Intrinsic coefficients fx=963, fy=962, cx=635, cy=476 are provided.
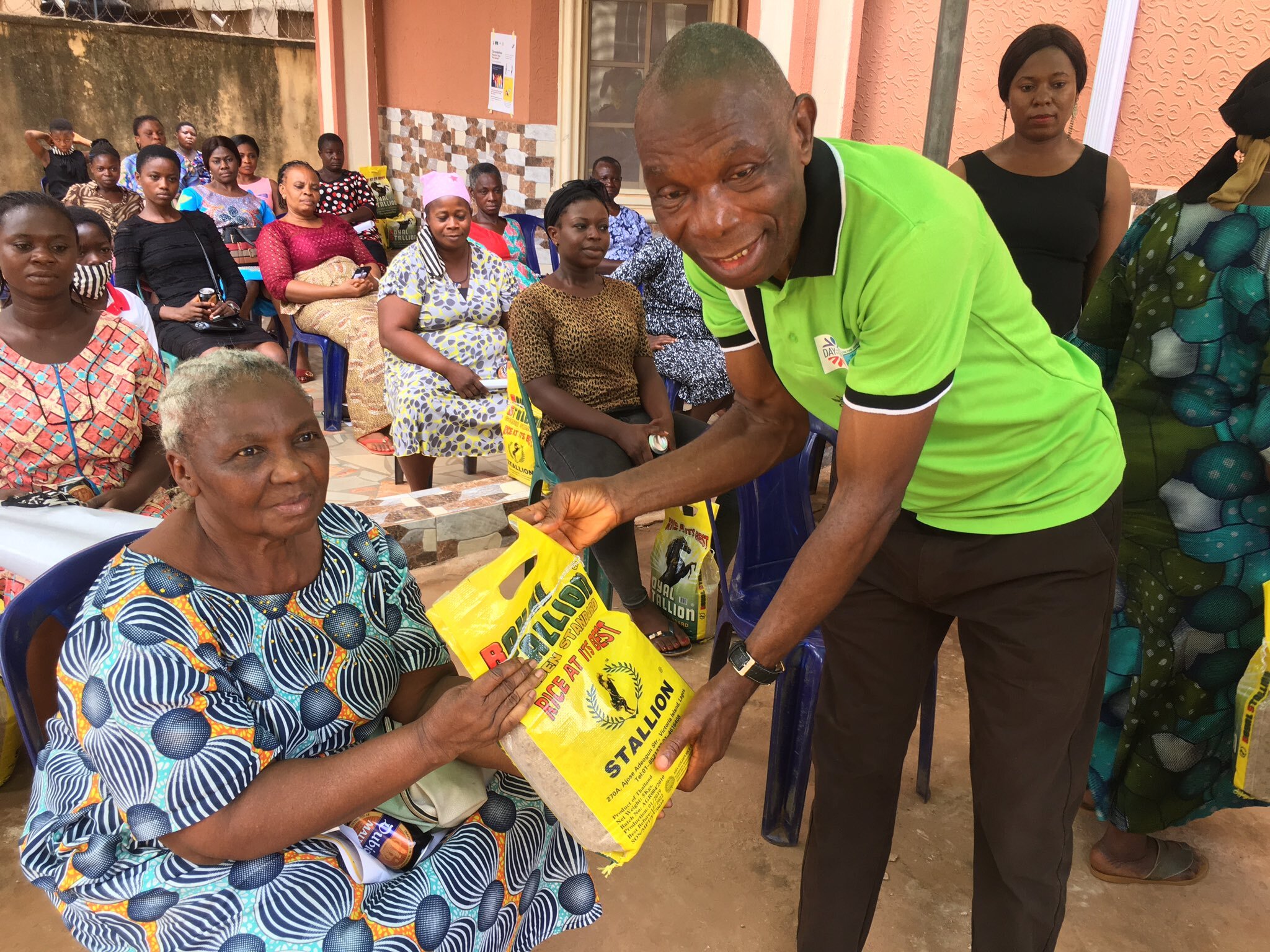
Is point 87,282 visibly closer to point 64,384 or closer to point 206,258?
point 64,384

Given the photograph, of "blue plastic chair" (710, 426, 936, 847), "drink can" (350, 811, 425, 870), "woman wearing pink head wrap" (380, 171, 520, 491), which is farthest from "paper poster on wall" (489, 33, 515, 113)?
"drink can" (350, 811, 425, 870)

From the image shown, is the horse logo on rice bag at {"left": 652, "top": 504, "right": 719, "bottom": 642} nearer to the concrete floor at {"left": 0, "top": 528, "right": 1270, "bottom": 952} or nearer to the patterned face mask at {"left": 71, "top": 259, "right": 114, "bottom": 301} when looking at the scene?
the concrete floor at {"left": 0, "top": 528, "right": 1270, "bottom": 952}

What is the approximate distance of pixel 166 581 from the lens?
153cm

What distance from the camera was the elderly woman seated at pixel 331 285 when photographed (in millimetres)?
5809

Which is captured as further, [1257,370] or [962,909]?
[962,909]

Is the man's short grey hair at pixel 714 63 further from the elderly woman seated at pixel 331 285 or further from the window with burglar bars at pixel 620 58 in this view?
the window with burglar bars at pixel 620 58

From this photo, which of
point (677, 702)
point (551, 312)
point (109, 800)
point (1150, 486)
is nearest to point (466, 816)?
point (677, 702)

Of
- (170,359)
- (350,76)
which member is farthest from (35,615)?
(350,76)

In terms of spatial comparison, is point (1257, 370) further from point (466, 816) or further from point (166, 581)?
point (166, 581)

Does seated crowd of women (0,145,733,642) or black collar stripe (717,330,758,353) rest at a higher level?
black collar stripe (717,330,758,353)

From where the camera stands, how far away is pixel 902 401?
1.41 m

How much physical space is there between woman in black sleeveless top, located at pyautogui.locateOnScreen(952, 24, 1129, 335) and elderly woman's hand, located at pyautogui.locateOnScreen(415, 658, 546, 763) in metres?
2.57

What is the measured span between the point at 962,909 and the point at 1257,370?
1.51 metres

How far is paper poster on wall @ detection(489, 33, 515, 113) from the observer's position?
325 inches
